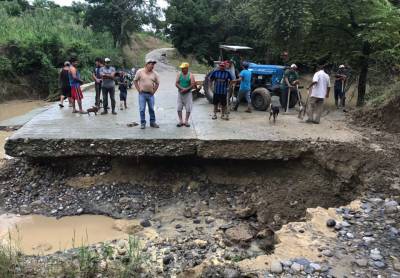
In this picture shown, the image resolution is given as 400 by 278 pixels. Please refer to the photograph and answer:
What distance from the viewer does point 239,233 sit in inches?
273

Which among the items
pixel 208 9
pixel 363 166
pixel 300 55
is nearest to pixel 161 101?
pixel 300 55

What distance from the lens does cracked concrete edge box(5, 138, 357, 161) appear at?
8.12 metres

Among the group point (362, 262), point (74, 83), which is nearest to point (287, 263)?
point (362, 262)

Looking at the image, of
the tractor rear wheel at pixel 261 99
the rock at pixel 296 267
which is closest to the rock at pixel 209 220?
the rock at pixel 296 267

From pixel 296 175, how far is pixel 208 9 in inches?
946

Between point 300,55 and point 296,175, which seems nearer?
point 296,175

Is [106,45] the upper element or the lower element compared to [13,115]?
upper

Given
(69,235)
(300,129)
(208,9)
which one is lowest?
(69,235)

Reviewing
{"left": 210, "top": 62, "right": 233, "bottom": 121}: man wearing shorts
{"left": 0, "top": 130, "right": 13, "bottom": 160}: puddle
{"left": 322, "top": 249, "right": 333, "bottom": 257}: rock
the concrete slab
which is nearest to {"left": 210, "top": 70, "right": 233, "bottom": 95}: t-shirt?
{"left": 210, "top": 62, "right": 233, "bottom": 121}: man wearing shorts

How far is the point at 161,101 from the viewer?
46.3 ft

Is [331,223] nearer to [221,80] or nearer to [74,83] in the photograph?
[221,80]

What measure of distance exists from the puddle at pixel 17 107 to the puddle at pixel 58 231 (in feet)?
34.6

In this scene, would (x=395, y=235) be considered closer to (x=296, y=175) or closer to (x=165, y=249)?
(x=296, y=175)

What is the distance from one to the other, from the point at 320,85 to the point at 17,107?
14210 millimetres
